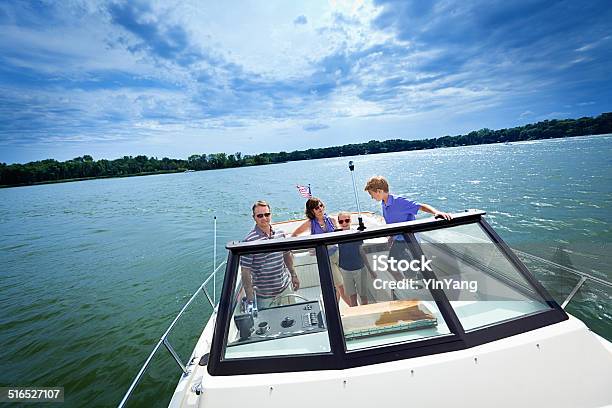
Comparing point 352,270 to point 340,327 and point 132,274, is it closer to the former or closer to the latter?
point 340,327

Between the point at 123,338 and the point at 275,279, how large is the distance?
533 cm

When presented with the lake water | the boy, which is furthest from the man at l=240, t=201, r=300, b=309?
the lake water

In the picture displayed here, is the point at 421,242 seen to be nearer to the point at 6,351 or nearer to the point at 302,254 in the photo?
the point at 302,254

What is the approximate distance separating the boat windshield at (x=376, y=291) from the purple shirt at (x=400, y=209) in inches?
33.3

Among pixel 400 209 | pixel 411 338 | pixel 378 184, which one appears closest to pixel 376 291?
pixel 411 338

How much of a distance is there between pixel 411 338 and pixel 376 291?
43 cm

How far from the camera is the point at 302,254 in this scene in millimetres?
2537

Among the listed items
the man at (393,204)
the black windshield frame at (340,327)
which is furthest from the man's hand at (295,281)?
the man at (393,204)

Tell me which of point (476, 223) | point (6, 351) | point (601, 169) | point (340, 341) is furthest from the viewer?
point (601, 169)

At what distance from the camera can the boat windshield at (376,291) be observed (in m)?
2.28

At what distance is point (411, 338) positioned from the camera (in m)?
2.25

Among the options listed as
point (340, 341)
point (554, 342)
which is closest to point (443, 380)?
point (340, 341)

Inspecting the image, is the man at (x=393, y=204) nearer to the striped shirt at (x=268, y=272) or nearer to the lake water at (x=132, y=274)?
the striped shirt at (x=268, y=272)

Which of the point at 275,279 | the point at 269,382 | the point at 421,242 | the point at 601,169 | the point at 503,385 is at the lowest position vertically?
the point at 601,169
